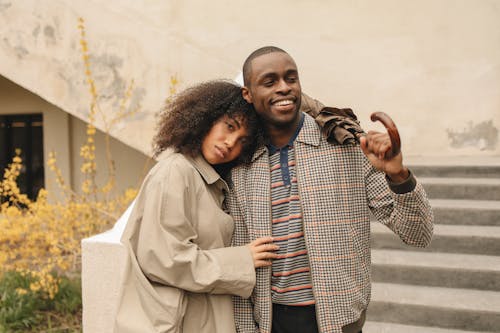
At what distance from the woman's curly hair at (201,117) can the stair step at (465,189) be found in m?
2.58

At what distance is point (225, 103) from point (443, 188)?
268cm

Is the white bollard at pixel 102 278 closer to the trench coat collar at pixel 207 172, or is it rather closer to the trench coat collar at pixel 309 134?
the trench coat collar at pixel 207 172

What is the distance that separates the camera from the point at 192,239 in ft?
5.07

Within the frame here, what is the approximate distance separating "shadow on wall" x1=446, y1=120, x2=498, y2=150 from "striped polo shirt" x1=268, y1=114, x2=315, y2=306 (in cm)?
398

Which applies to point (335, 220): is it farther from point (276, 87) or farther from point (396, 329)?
point (396, 329)

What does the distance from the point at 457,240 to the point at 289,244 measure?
7.17ft

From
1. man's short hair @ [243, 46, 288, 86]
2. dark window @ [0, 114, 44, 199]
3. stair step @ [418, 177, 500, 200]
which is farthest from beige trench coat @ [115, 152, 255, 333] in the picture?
dark window @ [0, 114, 44, 199]

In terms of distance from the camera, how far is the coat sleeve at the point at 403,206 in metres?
1.41

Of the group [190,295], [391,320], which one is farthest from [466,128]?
[190,295]

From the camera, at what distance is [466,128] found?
5.03 metres

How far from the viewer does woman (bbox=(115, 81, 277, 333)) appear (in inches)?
58.4

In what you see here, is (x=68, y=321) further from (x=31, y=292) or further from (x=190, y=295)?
(x=190, y=295)

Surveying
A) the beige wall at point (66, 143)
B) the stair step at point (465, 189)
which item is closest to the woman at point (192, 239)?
the stair step at point (465, 189)

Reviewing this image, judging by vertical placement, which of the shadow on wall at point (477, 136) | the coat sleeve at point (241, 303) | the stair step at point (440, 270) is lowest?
the stair step at point (440, 270)
